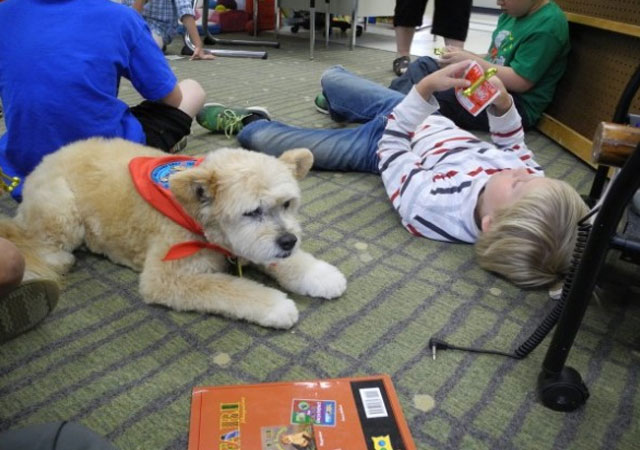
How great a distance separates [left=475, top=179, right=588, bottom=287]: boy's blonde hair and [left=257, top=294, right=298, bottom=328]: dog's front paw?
0.57 meters

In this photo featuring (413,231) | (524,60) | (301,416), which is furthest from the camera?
(524,60)

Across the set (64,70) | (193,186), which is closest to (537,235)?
(193,186)

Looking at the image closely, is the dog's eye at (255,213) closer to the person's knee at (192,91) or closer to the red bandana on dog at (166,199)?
the red bandana on dog at (166,199)

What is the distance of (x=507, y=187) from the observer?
132cm

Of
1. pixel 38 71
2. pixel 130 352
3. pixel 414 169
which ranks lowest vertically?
pixel 130 352

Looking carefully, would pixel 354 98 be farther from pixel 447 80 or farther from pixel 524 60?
pixel 524 60

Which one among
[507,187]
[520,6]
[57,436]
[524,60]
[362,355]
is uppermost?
[520,6]

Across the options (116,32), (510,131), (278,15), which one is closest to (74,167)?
(116,32)

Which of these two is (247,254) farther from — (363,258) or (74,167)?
(74,167)

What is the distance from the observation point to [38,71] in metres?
1.29

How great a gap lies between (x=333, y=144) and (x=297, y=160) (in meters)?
0.77

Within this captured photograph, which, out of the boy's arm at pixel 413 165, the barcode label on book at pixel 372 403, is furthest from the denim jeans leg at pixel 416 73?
the barcode label on book at pixel 372 403

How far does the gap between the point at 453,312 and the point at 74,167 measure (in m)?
1.04

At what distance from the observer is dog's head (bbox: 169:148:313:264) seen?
0.94 meters
